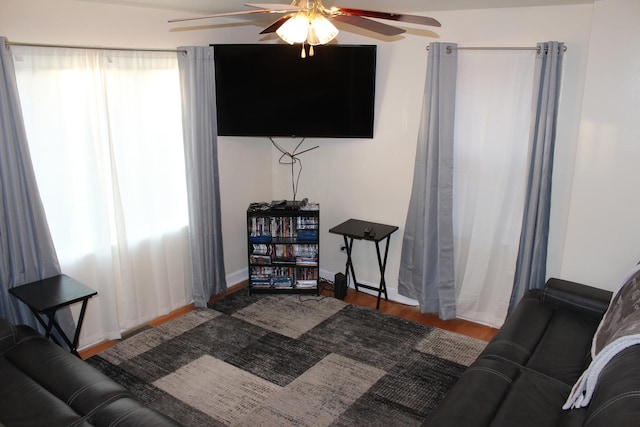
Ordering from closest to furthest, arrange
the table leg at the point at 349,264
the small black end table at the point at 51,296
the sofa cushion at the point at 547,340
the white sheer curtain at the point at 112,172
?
the sofa cushion at the point at 547,340 < the small black end table at the point at 51,296 < the white sheer curtain at the point at 112,172 < the table leg at the point at 349,264

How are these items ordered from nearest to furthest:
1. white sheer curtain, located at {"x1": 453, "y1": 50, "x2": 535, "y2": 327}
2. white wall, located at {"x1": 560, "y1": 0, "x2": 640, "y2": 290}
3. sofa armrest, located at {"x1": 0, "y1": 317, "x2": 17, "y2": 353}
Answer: sofa armrest, located at {"x1": 0, "y1": 317, "x2": 17, "y2": 353} < white wall, located at {"x1": 560, "y1": 0, "x2": 640, "y2": 290} < white sheer curtain, located at {"x1": 453, "y1": 50, "x2": 535, "y2": 327}

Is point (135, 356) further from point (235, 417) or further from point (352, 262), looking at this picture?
point (352, 262)

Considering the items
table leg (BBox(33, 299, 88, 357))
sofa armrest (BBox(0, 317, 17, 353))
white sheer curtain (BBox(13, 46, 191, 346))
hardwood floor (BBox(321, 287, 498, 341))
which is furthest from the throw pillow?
white sheer curtain (BBox(13, 46, 191, 346))

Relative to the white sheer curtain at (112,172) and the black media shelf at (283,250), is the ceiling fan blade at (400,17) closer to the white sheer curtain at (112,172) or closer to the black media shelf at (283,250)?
the white sheer curtain at (112,172)

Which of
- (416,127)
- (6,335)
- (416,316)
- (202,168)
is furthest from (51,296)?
(416,127)

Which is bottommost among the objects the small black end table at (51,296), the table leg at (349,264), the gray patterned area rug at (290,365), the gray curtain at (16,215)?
the gray patterned area rug at (290,365)

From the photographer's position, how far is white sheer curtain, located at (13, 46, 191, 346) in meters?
3.11

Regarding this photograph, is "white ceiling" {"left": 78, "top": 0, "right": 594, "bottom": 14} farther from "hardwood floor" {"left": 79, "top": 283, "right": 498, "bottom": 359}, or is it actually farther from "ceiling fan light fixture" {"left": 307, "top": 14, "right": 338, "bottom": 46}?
"hardwood floor" {"left": 79, "top": 283, "right": 498, "bottom": 359}

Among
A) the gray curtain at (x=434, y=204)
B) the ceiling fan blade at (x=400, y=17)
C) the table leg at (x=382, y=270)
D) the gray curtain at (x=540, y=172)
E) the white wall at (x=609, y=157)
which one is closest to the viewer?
the ceiling fan blade at (x=400, y=17)

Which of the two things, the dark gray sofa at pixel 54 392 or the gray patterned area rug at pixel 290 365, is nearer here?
the dark gray sofa at pixel 54 392

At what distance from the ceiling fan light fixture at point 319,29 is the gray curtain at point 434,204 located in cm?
191

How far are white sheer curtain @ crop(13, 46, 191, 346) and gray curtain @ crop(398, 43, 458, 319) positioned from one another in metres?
1.99

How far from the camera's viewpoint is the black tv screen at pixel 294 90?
390 cm

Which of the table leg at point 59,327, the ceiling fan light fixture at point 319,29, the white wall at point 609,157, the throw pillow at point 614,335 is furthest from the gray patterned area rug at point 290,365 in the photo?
the ceiling fan light fixture at point 319,29
